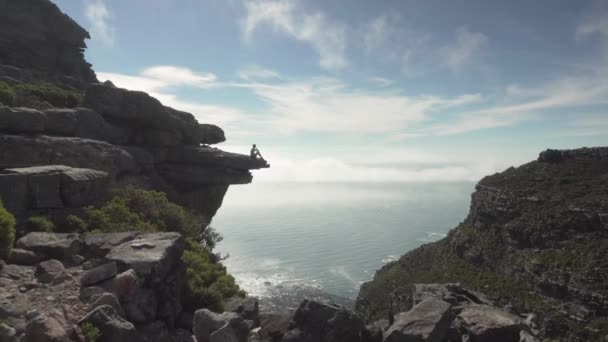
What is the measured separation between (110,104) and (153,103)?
3434mm

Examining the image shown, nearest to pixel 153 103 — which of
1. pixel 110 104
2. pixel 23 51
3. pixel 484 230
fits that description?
pixel 110 104

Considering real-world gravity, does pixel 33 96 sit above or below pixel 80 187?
above

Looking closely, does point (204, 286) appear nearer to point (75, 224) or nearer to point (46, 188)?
→ point (75, 224)

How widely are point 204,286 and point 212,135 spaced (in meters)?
31.3

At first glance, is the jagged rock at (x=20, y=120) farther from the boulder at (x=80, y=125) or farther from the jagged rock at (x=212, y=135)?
the jagged rock at (x=212, y=135)

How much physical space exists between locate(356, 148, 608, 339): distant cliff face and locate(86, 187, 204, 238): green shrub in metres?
33.7

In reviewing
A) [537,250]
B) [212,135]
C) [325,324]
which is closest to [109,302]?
[325,324]

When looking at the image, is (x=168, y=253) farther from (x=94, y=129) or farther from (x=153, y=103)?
(x=153, y=103)

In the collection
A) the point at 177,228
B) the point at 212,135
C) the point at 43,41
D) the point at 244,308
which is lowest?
the point at 244,308

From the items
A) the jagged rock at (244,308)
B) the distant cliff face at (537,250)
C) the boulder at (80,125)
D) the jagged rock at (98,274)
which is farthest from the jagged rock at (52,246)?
the distant cliff face at (537,250)

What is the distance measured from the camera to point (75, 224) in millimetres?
14828

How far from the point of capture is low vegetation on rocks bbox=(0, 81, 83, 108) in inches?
1001

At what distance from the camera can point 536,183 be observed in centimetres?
8200

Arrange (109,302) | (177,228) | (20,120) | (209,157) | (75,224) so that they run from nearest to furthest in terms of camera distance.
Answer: (109,302), (75,224), (177,228), (20,120), (209,157)
